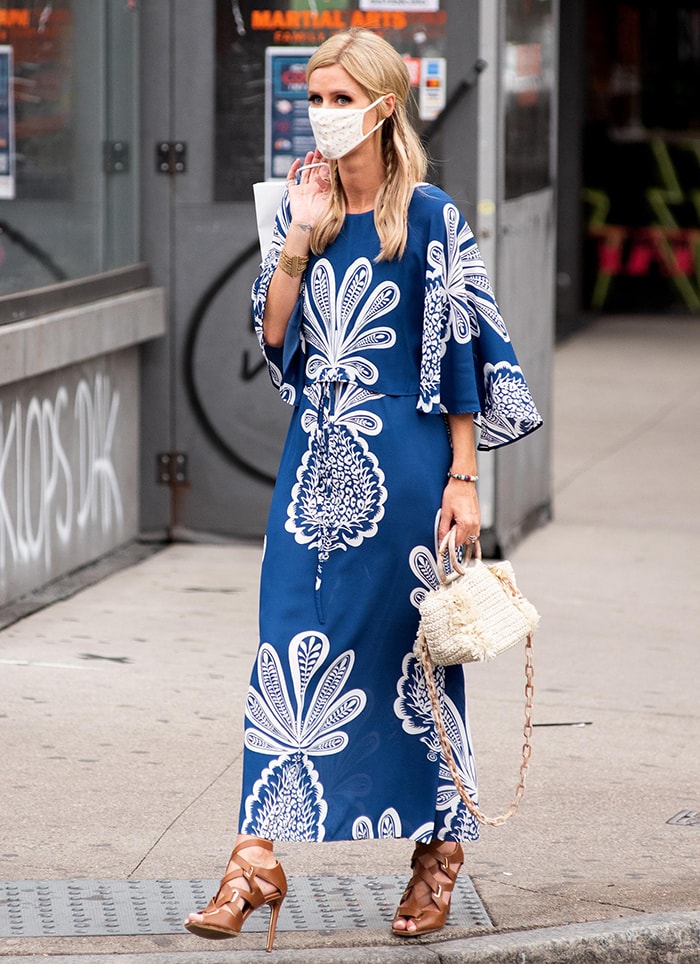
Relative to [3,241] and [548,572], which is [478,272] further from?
[548,572]

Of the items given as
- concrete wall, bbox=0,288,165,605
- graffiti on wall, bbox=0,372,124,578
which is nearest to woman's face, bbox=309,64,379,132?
concrete wall, bbox=0,288,165,605

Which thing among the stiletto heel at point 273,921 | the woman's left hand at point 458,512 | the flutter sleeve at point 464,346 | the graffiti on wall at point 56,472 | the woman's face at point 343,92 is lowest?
the stiletto heel at point 273,921

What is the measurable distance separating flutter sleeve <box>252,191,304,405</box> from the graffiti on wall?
8.51 ft

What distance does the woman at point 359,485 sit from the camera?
3.55 metres

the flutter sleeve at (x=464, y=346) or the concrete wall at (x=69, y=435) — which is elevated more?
the flutter sleeve at (x=464, y=346)

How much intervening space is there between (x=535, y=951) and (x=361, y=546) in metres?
0.92

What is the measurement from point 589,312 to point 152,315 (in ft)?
33.1

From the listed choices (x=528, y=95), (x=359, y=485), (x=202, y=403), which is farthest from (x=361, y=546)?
(x=528, y=95)

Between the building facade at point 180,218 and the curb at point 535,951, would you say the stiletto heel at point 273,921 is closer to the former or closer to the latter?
the curb at point 535,951

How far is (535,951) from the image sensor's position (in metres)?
3.67

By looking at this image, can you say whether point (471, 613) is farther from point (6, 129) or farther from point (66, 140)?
point (66, 140)

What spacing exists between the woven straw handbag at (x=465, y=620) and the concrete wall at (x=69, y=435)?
9.07 feet

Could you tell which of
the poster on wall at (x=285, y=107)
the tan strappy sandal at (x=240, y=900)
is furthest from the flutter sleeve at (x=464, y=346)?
the poster on wall at (x=285, y=107)

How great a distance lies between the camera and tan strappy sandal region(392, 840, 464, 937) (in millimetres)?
3715
